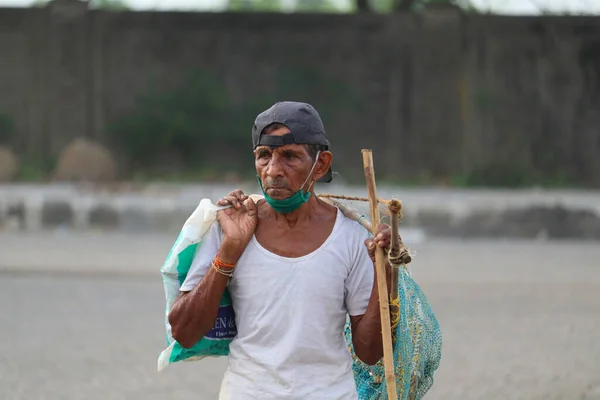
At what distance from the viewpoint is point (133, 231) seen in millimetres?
13516

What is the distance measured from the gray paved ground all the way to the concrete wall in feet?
15.5

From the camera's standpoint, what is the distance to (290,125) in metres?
3.23

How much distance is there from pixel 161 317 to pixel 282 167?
5.27 meters

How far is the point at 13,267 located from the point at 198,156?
7.07 metres

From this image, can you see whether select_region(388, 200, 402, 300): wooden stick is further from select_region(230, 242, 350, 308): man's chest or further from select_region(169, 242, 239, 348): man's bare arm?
select_region(169, 242, 239, 348): man's bare arm

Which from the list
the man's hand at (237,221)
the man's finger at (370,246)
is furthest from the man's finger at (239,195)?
the man's finger at (370,246)

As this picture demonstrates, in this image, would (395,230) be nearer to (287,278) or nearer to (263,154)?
(287,278)

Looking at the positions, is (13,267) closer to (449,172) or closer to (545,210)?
(545,210)

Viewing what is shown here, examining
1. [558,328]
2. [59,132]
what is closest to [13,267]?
[558,328]

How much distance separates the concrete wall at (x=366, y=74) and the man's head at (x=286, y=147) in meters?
13.8

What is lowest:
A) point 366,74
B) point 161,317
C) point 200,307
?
point 161,317

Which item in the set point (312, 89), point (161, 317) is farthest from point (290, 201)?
point (312, 89)

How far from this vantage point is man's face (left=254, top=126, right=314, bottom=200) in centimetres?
323

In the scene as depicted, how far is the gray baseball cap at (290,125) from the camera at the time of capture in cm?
323
